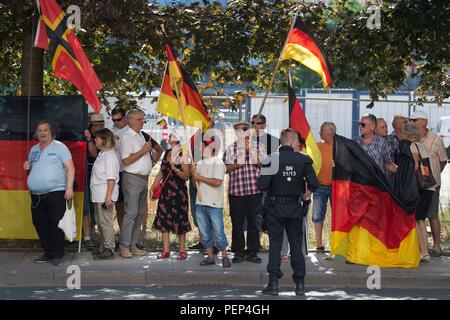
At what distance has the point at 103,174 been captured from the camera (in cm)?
1145

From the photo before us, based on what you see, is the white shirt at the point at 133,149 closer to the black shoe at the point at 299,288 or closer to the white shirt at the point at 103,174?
the white shirt at the point at 103,174

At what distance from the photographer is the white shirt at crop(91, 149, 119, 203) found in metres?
11.4

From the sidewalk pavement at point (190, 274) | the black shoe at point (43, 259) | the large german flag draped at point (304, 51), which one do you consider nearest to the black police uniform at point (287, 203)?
the sidewalk pavement at point (190, 274)

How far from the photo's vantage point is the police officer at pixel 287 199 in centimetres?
962

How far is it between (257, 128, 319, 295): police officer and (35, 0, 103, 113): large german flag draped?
252 cm

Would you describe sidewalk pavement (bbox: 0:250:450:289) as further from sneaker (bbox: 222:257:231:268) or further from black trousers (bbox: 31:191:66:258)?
black trousers (bbox: 31:191:66:258)

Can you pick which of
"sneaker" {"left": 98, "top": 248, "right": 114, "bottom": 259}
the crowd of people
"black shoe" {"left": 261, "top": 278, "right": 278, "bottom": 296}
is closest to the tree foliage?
the crowd of people

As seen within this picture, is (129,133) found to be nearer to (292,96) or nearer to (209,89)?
(292,96)

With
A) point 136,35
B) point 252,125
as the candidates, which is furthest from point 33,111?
point 252,125

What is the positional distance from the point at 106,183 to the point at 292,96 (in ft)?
8.66

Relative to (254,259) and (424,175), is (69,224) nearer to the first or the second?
(254,259)

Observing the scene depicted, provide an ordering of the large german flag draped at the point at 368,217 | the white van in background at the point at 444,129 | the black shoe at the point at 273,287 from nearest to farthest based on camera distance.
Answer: the black shoe at the point at 273,287 < the large german flag draped at the point at 368,217 < the white van in background at the point at 444,129

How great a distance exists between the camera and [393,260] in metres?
11.2

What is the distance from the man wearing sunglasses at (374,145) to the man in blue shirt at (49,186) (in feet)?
12.2
